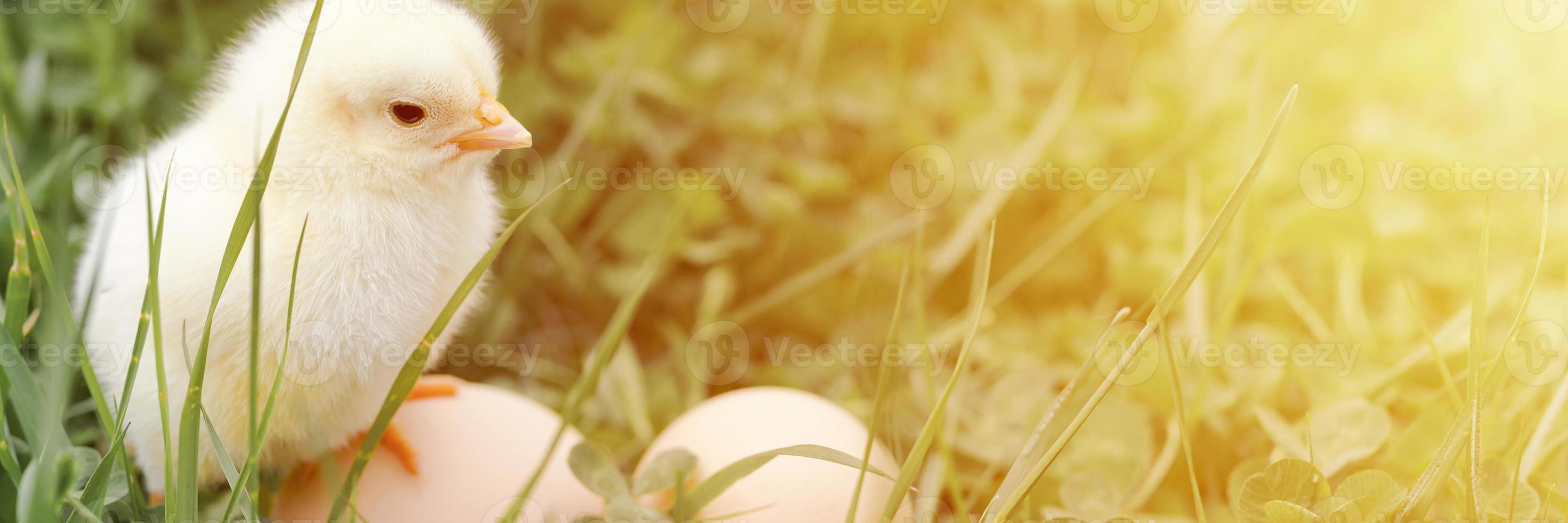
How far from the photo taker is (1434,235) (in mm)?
1630

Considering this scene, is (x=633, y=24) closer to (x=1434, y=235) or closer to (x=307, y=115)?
(x=307, y=115)

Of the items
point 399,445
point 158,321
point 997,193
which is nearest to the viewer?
point 158,321

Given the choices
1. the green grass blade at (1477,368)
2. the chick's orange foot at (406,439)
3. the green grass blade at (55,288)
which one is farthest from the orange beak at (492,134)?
the green grass blade at (1477,368)

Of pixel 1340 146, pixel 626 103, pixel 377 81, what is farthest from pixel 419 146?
pixel 1340 146

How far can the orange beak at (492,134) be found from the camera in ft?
3.07

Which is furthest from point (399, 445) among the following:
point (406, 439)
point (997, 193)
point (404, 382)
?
point (997, 193)

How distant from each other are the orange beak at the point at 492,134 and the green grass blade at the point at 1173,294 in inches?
23.2

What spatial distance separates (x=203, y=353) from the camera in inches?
30.4

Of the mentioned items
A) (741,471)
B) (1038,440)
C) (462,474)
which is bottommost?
(462,474)

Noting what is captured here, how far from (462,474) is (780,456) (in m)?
0.37

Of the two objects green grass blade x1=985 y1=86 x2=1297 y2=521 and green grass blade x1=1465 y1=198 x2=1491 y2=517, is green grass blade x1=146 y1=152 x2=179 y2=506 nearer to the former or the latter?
Answer: green grass blade x1=985 y1=86 x2=1297 y2=521

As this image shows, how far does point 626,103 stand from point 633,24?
16cm

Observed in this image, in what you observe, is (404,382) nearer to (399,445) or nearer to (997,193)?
(399,445)

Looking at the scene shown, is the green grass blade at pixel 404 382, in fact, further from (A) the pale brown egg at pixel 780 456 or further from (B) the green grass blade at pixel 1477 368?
(B) the green grass blade at pixel 1477 368
